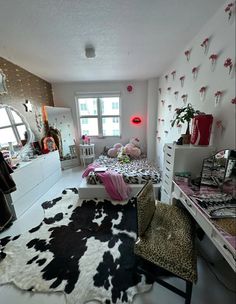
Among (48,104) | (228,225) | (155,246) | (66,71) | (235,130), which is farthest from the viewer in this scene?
(48,104)

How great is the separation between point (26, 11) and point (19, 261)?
242cm

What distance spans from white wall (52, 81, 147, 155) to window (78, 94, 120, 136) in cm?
17

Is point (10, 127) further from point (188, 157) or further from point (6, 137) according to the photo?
point (188, 157)

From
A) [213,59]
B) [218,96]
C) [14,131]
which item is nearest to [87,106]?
[14,131]

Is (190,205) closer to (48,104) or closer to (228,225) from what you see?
(228,225)

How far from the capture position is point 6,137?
2.46 metres

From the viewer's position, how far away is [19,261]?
4.95 feet

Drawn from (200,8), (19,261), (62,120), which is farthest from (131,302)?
(62,120)

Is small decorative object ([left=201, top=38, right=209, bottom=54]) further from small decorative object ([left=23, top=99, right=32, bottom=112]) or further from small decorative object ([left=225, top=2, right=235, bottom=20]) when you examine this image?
small decorative object ([left=23, top=99, right=32, bottom=112])

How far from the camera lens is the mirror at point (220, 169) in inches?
45.8

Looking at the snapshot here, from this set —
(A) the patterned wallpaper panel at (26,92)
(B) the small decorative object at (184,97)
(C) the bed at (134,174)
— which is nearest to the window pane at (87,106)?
(A) the patterned wallpaper panel at (26,92)

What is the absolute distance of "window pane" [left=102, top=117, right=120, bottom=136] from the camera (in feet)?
14.5

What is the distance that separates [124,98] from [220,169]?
341 cm

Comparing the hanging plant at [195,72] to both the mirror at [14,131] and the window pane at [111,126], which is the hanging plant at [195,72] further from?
the mirror at [14,131]
